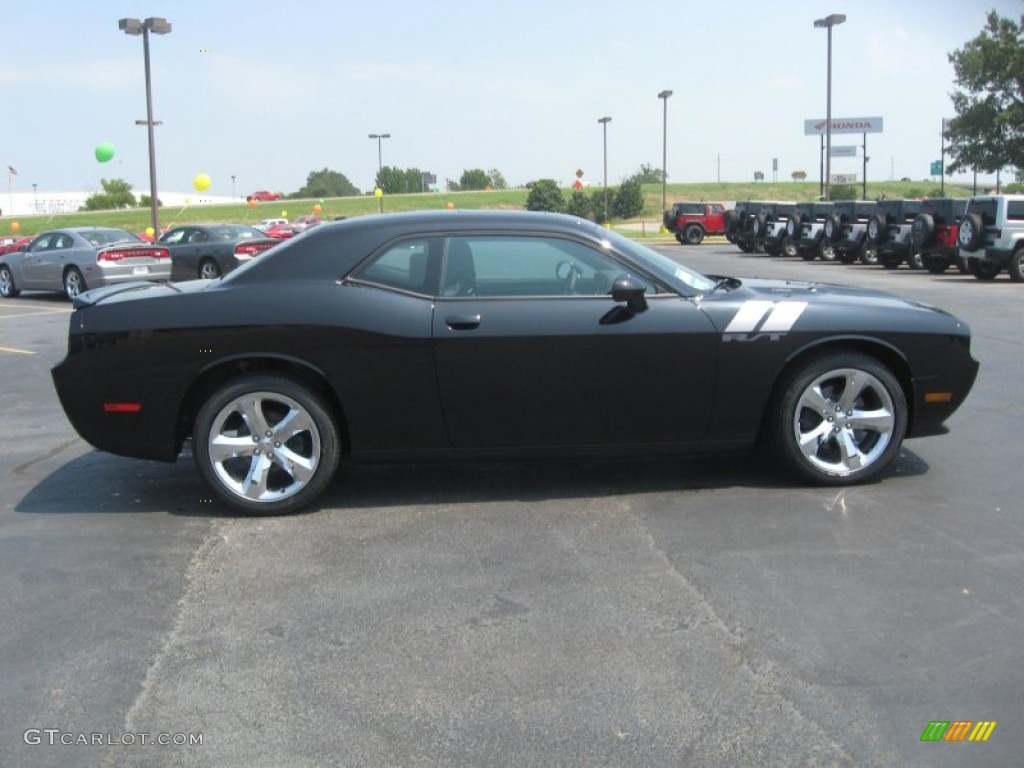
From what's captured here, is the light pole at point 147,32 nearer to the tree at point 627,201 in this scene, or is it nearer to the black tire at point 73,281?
the black tire at point 73,281

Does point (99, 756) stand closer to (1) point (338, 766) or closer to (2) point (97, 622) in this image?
(1) point (338, 766)

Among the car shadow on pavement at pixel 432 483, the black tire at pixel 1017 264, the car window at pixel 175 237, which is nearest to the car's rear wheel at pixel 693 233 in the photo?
the black tire at pixel 1017 264

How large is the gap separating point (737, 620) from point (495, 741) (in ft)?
3.97

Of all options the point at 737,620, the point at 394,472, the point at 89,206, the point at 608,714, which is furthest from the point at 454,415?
the point at 89,206

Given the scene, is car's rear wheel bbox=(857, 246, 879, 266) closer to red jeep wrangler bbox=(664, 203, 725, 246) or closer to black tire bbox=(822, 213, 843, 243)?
black tire bbox=(822, 213, 843, 243)

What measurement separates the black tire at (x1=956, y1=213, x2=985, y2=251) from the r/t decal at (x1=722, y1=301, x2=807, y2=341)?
1766cm

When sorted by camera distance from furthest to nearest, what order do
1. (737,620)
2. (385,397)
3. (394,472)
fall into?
1. (394,472)
2. (385,397)
3. (737,620)

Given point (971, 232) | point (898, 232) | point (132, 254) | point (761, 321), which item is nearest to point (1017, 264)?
point (971, 232)

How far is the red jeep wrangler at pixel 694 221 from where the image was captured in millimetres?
44219

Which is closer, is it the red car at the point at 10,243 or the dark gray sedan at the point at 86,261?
the dark gray sedan at the point at 86,261

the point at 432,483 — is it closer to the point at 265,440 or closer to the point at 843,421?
the point at 265,440

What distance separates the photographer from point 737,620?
3.86 meters

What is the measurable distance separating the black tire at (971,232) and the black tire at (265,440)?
62.5 feet

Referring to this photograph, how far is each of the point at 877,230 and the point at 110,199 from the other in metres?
87.0
